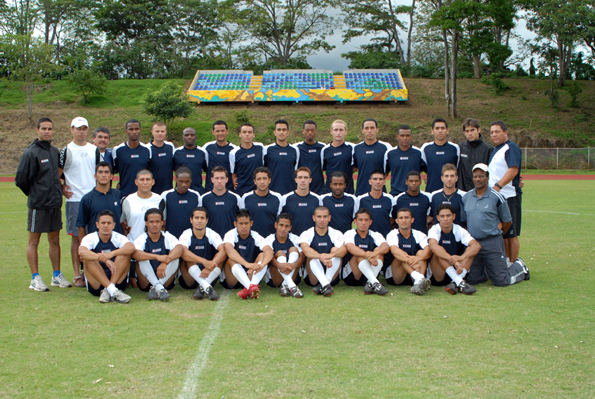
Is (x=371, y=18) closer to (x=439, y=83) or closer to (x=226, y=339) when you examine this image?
(x=439, y=83)

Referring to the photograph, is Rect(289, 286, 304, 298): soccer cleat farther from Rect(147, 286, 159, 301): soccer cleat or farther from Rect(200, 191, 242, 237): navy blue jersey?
Rect(147, 286, 159, 301): soccer cleat

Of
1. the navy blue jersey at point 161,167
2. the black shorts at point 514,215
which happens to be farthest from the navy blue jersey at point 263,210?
the black shorts at point 514,215

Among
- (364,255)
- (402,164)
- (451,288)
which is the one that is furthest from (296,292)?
(402,164)

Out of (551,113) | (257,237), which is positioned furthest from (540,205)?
(551,113)

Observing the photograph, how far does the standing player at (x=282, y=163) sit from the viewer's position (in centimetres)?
724

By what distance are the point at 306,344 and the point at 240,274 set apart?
1.79 metres

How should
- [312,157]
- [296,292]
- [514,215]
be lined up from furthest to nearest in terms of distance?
[312,157] < [514,215] < [296,292]

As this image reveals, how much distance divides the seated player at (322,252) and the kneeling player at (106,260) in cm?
206

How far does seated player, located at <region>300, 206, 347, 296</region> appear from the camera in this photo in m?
5.76

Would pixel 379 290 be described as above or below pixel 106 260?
below

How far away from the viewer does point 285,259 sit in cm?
586

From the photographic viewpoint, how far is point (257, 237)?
237 inches

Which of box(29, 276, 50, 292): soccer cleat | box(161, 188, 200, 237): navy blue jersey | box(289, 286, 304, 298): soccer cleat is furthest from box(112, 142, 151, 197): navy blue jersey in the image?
box(289, 286, 304, 298): soccer cleat

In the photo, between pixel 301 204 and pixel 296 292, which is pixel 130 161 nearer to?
pixel 301 204
